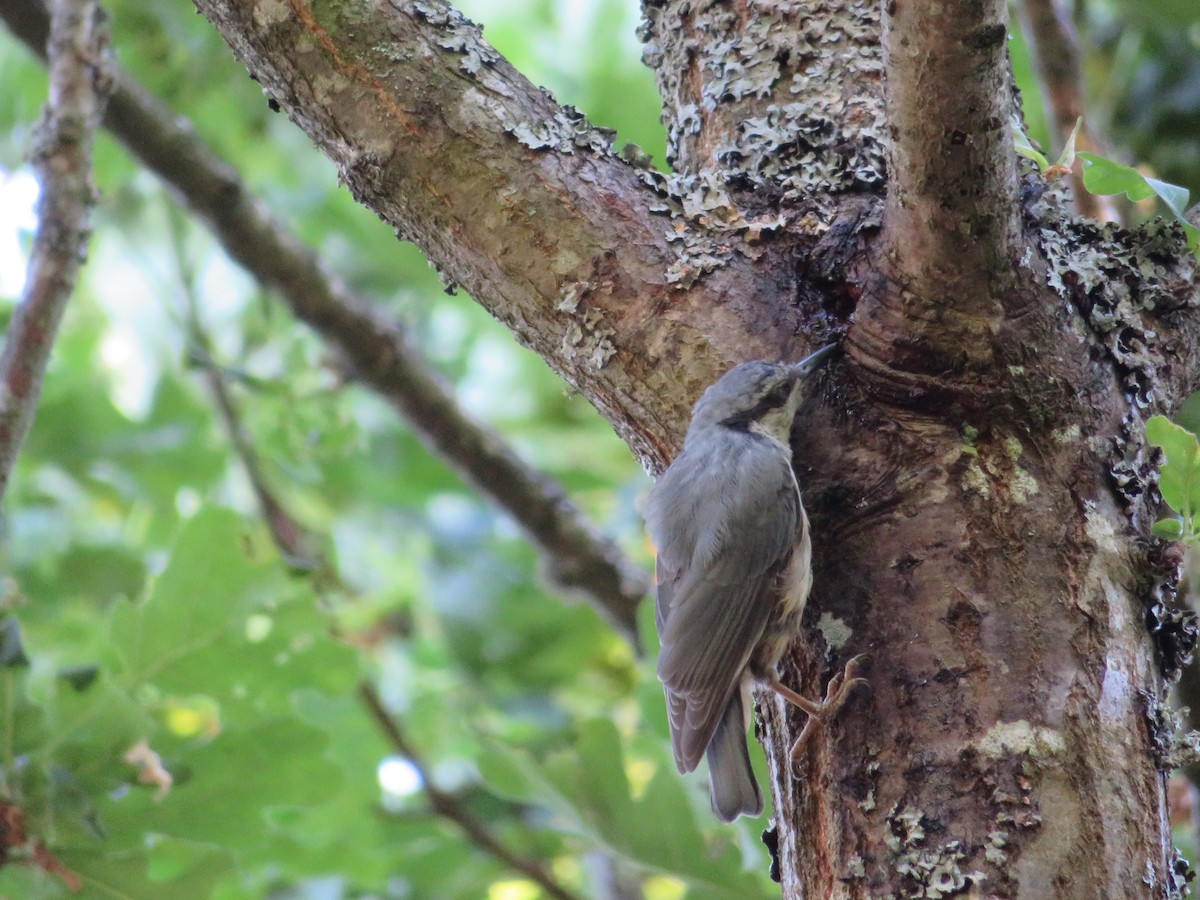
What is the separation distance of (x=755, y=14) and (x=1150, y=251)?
2.67 ft

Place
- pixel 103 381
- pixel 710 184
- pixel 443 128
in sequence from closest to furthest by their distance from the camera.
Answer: pixel 443 128
pixel 710 184
pixel 103 381

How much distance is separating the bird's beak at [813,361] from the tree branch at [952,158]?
7.2 inches

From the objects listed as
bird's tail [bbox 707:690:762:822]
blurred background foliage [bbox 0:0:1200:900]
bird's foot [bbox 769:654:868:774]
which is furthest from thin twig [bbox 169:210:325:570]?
bird's foot [bbox 769:654:868:774]

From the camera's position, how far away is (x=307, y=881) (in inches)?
137

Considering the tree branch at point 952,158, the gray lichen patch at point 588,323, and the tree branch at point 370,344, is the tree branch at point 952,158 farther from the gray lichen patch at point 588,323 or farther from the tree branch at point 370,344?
the tree branch at point 370,344

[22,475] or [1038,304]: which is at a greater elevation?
[22,475]

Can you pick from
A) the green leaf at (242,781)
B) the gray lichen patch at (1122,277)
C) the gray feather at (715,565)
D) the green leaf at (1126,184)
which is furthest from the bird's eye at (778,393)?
the green leaf at (242,781)

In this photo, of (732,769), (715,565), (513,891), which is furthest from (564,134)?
(513,891)

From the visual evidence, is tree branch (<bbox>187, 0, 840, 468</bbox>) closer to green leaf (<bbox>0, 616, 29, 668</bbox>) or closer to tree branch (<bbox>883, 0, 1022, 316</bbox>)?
tree branch (<bbox>883, 0, 1022, 316</bbox>)

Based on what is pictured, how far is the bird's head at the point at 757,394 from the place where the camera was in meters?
1.84

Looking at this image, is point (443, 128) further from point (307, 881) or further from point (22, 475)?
point (22, 475)

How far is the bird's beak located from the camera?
1.84 m

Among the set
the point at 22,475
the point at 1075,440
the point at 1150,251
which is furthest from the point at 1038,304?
the point at 22,475

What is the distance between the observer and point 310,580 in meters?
2.83
